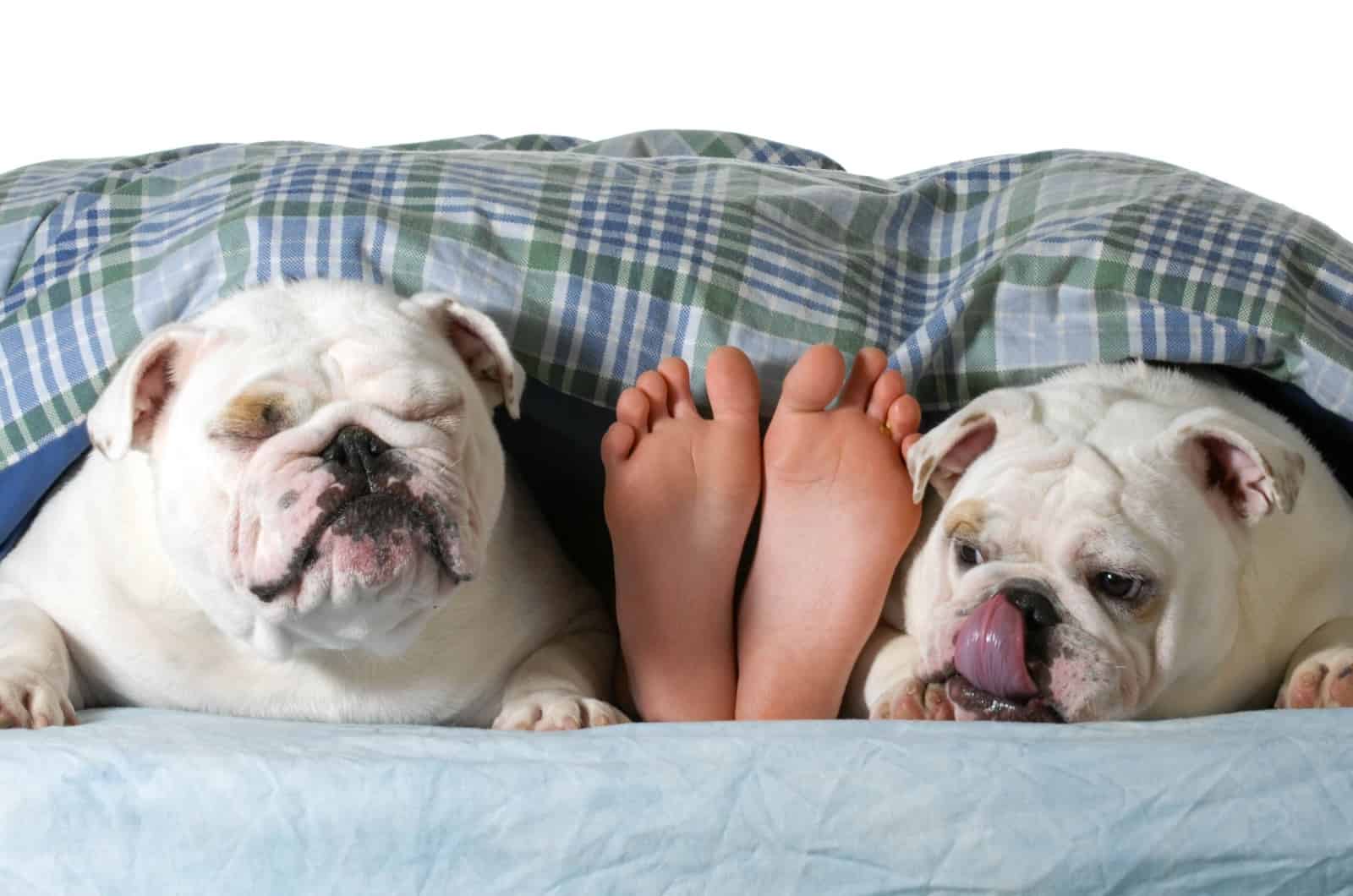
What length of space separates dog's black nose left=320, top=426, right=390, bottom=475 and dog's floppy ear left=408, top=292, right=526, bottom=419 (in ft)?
1.02

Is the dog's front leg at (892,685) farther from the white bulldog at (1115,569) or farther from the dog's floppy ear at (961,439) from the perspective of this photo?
the dog's floppy ear at (961,439)

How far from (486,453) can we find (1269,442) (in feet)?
3.23

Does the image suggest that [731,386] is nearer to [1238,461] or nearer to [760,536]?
[760,536]

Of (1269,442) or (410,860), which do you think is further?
(1269,442)

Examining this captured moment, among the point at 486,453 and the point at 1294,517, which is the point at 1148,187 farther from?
the point at 486,453

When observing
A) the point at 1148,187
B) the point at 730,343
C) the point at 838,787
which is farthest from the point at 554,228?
the point at 838,787

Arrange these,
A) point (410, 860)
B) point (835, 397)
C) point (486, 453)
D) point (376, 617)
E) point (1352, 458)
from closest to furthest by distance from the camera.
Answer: point (410, 860) < point (376, 617) < point (486, 453) < point (835, 397) < point (1352, 458)

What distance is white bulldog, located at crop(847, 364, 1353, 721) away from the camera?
1.80 metres

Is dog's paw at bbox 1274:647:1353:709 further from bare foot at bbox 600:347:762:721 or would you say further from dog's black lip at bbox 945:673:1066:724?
bare foot at bbox 600:347:762:721

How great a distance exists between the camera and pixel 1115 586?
72.8 inches

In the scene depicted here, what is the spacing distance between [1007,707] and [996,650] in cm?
8

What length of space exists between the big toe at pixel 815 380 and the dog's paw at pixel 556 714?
51 centimetres

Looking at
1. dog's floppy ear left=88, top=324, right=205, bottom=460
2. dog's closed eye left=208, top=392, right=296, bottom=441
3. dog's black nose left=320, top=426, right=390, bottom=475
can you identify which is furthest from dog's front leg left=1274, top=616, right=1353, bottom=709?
dog's floppy ear left=88, top=324, right=205, bottom=460

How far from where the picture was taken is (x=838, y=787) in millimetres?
1539
